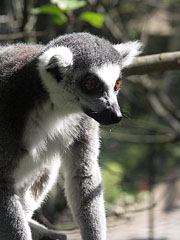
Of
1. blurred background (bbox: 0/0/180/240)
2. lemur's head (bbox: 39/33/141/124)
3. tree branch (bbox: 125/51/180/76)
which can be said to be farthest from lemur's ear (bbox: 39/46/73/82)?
tree branch (bbox: 125/51/180/76)

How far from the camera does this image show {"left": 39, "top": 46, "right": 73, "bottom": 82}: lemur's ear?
9.55 feet

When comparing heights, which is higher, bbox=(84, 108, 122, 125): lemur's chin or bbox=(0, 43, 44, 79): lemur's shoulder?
bbox=(0, 43, 44, 79): lemur's shoulder

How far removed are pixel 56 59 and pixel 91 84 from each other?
299 millimetres

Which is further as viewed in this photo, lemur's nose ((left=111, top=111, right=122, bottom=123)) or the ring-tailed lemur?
the ring-tailed lemur

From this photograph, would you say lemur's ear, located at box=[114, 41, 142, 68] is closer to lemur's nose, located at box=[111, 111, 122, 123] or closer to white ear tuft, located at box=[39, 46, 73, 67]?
white ear tuft, located at box=[39, 46, 73, 67]

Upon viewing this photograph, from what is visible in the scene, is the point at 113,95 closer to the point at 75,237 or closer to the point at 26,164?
the point at 26,164

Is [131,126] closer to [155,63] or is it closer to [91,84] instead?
[155,63]

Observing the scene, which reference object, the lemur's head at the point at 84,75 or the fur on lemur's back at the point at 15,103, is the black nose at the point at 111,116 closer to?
the lemur's head at the point at 84,75

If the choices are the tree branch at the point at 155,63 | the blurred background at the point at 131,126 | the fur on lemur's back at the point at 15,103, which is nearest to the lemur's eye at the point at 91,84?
the fur on lemur's back at the point at 15,103

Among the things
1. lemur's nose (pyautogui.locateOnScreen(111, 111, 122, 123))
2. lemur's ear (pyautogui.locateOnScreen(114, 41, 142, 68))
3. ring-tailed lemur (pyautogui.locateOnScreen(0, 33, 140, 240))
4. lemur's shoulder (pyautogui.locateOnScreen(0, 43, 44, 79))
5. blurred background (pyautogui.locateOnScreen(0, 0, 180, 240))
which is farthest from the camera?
blurred background (pyautogui.locateOnScreen(0, 0, 180, 240))

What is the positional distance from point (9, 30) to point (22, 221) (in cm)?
367

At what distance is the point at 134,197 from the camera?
8008 millimetres

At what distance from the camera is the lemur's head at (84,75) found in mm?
2893

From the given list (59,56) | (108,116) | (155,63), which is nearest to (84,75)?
(59,56)
